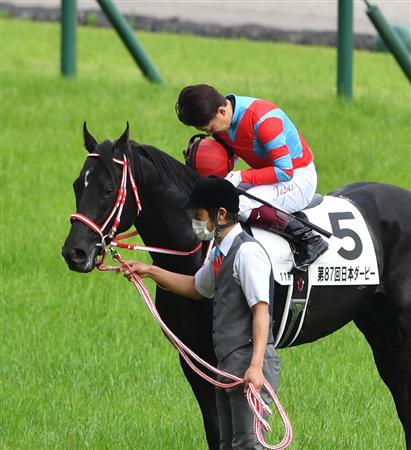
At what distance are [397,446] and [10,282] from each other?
183 inches

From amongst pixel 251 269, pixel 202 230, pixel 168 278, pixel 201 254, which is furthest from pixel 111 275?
pixel 251 269

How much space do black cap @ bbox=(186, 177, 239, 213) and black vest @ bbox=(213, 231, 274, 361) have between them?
18 centimetres

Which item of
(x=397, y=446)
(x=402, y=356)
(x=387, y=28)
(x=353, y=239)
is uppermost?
(x=387, y=28)

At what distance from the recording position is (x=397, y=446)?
8.30 m

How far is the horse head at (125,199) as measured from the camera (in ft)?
22.6

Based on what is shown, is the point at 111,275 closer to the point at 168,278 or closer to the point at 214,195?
the point at 168,278

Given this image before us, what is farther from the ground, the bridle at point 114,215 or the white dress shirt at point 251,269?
the bridle at point 114,215

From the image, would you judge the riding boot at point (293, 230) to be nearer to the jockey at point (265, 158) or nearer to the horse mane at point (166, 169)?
the jockey at point (265, 158)

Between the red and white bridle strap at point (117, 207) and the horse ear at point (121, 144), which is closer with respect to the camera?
the red and white bridle strap at point (117, 207)

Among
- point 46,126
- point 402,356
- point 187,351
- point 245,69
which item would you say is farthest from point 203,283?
point 245,69

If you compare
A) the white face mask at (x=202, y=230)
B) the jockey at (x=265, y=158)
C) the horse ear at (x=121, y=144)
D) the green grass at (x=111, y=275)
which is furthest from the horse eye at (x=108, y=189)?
the green grass at (x=111, y=275)

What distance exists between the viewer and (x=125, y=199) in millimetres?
7027

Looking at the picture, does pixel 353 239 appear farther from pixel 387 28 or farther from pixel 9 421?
pixel 387 28

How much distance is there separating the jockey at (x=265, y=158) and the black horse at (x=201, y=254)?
25 cm
